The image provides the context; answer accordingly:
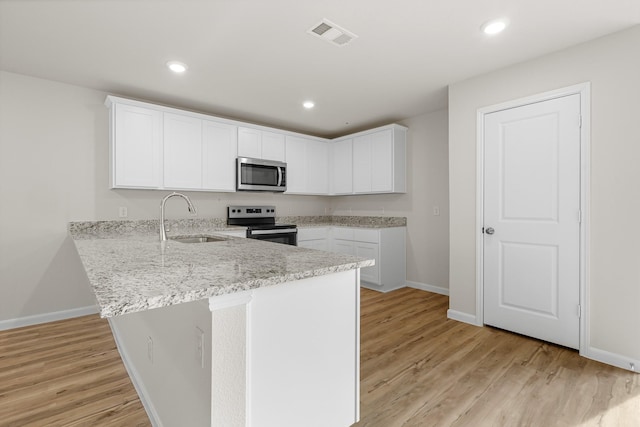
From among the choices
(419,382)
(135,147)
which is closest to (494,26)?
(419,382)

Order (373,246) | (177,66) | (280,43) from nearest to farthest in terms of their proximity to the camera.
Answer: (280,43), (177,66), (373,246)

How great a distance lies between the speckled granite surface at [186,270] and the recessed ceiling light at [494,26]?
6.23 feet

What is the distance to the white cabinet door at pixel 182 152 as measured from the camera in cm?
350

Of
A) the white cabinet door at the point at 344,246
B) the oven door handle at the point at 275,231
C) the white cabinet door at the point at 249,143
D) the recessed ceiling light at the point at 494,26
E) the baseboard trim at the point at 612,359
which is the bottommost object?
the baseboard trim at the point at 612,359

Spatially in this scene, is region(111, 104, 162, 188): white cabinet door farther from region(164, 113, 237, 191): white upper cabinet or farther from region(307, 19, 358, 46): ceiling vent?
region(307, 19, 358, 46): ceiling vent

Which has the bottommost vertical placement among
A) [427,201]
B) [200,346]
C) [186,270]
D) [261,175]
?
[200,346]

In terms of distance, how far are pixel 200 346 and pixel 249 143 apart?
3432mm

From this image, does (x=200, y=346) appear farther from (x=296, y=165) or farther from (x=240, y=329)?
(x=296, y=165)

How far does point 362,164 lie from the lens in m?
4.64

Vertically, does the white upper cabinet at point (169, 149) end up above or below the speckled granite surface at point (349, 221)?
above

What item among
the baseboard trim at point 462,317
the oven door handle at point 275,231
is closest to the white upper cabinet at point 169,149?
the oven door handle at point 275,231

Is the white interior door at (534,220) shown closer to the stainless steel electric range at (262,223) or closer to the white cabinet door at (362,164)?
the white cabinet door at (362,164)

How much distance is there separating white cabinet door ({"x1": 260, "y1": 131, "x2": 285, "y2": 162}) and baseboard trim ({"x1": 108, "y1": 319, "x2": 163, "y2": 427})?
268 cm

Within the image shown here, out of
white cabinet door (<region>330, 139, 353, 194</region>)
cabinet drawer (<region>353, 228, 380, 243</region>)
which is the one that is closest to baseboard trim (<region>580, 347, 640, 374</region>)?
cabinet drawer (<region>353, 228, 380, 243</region>)
